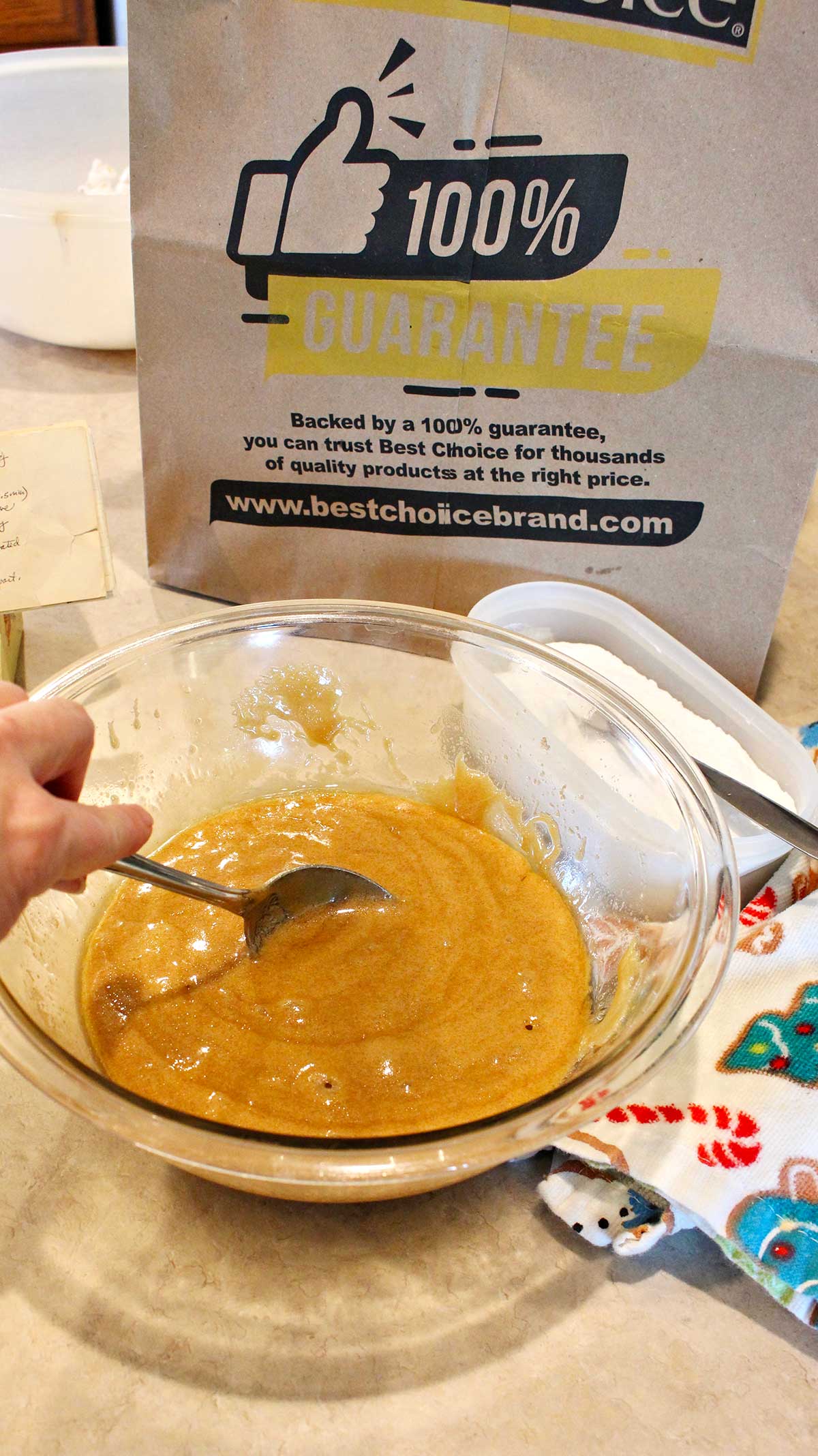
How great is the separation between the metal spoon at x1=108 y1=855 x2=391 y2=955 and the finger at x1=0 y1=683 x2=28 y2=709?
0.46 feet

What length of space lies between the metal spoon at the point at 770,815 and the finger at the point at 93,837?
0.44 metres

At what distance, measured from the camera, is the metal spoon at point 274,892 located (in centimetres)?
70

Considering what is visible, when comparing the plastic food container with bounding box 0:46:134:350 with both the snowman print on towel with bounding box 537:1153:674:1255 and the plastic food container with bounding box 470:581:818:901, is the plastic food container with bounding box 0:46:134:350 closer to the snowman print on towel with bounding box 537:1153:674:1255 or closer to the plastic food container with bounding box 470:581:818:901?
the plastic food container with bounding box 470:581:818:901

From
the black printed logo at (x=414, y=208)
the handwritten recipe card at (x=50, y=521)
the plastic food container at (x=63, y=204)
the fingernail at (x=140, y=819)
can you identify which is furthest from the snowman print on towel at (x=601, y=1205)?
the plastic food container at (x=63, y=204)

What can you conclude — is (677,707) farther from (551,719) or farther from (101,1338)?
(101,1338)

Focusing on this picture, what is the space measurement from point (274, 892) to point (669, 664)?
0.44 m

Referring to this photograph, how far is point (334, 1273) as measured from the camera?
657mm

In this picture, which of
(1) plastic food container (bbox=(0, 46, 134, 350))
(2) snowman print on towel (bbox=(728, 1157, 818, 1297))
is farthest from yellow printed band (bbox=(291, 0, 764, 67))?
(2) snowman print on towel (bbox=(728, 1157, 818, 1297))

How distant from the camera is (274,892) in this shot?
0.76 meters

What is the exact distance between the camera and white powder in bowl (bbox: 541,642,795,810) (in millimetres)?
907

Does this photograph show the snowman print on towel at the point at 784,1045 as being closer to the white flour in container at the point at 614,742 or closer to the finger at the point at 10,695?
the white flour in container at the point at 614,742

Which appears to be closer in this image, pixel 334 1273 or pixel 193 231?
pixel 334 1273

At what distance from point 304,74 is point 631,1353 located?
91cm

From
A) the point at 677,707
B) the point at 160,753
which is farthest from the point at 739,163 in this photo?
the point at 160,753
